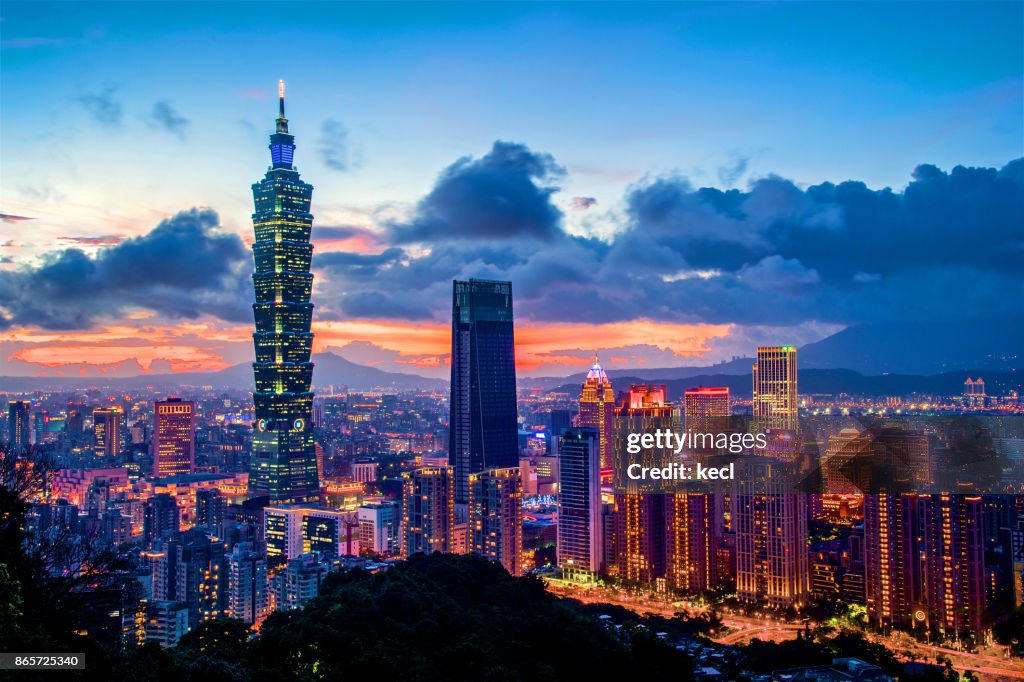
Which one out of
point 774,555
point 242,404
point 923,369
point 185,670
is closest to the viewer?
point 185,670

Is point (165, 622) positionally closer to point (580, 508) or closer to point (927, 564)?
point (580, 508)

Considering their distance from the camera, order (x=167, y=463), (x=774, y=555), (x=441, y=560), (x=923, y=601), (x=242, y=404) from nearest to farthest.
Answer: (x=441, y=560) → (x=923, y=601) → (x=774, y=555) → (x=167, y=463) → (x=242, y=404)

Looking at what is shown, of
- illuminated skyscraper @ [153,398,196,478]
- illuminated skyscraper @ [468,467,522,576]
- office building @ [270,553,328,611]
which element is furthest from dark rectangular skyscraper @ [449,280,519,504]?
illuminated skyscraper @ [153,398,196,478]

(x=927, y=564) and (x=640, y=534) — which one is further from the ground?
(x=927, y=564)

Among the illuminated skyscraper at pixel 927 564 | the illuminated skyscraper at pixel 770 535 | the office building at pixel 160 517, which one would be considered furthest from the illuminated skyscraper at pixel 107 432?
the illuminated skyscraper at pixel 927 564

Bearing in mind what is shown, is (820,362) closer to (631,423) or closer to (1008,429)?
(631,423)

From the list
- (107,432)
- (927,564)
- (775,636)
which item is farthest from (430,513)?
(107,432)

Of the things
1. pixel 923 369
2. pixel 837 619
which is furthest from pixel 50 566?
pixel 923 369
